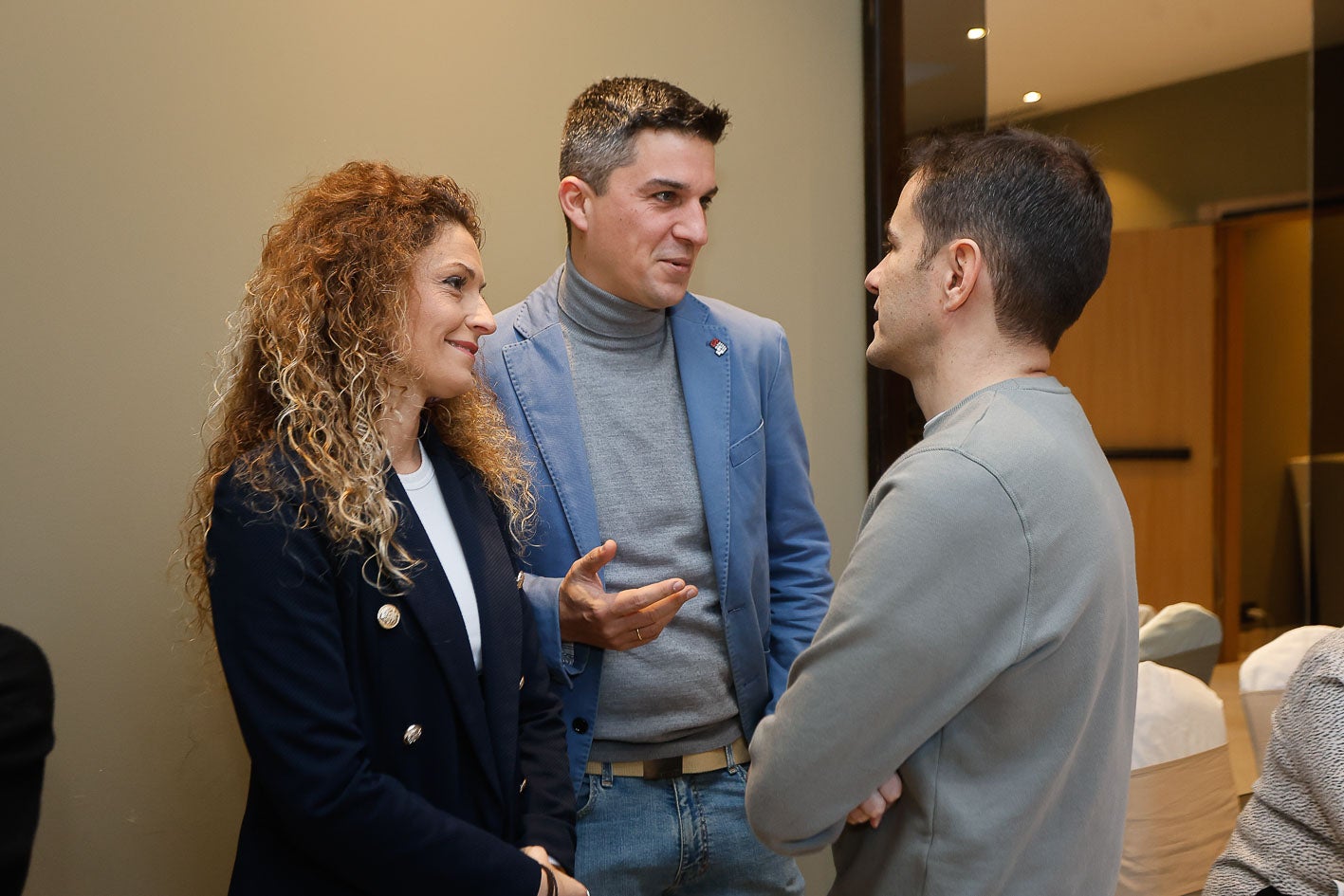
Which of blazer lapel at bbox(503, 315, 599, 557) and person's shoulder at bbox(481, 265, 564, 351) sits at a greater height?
person's shoulder at bbox(481, 265, 564, 351)

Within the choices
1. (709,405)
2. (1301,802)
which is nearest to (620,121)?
(709,405)

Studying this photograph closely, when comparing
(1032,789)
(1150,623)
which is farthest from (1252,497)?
(1032,789)

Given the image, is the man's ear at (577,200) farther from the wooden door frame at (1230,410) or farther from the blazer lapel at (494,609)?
the wooden door frame at (1230,410)

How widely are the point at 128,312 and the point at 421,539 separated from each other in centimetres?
83

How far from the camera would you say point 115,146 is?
193 cm

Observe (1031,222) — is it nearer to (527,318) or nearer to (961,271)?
(961,271)

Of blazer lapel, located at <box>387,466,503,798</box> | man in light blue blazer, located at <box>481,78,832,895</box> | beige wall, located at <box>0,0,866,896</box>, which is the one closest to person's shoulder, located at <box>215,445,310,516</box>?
blazer lapel, located at <box>387,466,503,798</box>

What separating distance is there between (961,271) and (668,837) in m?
1.12

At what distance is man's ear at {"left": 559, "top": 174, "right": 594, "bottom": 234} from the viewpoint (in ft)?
6.74

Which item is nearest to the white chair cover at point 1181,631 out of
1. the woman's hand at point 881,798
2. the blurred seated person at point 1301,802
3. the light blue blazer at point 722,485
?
the light blue blazer at point 722,485

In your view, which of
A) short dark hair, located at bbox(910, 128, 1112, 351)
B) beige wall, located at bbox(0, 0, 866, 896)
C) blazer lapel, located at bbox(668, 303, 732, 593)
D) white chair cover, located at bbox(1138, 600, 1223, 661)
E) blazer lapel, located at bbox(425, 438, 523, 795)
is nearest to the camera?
short dark hair, located at bbox(910, 128, 1112, 351)

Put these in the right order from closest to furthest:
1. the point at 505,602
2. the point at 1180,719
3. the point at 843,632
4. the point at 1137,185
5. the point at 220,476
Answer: the point at 843,632
the point at 220,476
the point at 505,602
the point at 1180,719
the point at 1137,185

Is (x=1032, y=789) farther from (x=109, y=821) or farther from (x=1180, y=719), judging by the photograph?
(x=109, y=821)

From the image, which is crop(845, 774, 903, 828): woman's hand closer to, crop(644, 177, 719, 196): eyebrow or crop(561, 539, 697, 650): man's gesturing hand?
crop(561, 539, 697, 650): man's gesturing hand
